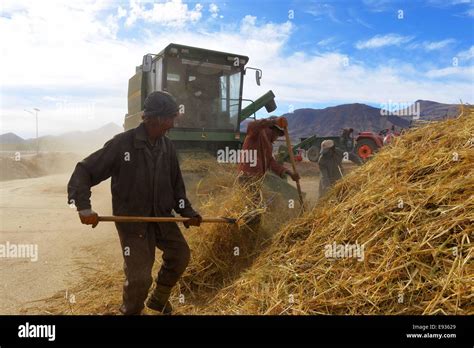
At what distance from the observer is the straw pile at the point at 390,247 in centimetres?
288

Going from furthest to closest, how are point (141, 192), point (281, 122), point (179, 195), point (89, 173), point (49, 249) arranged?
point (49, 249), point (281, 122), point (179, 195), point (141, 192), point (89, 173)

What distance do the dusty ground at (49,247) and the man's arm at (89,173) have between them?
1.61m

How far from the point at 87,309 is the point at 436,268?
3092 millimetres

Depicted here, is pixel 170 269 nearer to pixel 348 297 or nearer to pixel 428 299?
pixel 348 297

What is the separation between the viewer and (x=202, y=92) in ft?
30.3

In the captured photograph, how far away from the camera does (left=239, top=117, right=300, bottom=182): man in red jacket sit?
17.7 feet

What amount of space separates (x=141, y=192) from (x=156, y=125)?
57cm

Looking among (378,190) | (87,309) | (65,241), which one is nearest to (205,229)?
(87,309)

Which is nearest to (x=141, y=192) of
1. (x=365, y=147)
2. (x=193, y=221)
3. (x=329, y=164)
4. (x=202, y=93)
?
(x=193, y=221)

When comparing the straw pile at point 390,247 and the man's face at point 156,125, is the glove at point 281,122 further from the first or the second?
the man's face at point 156,125

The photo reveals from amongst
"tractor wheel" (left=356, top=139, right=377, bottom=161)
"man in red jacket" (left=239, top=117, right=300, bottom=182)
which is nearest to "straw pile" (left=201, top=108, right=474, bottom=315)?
"man in red jacket" (left=239, top=117, right=300, bottom=182)

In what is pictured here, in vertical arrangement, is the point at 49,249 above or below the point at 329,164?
below

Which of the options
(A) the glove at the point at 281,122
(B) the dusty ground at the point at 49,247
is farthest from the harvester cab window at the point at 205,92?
(A) the glove at the point at 281,122

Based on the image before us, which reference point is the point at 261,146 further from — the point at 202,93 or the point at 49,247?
the point at 202,93
